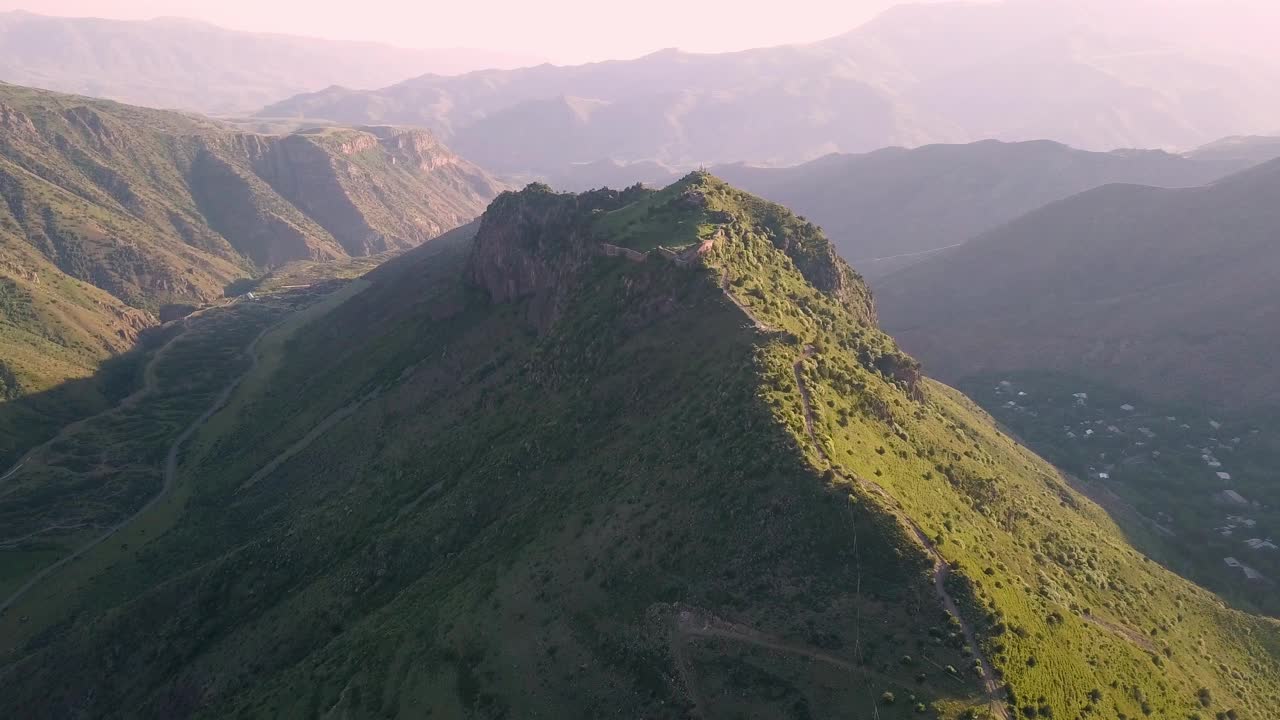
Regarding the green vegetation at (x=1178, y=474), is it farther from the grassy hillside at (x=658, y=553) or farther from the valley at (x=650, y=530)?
the grassy hillside at (x=658, y=553)

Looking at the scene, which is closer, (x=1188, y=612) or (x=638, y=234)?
(x=1188, y=612)

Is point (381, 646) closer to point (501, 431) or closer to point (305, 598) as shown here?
point (305, 598)

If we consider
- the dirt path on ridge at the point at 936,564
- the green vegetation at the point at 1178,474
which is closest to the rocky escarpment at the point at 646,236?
the dirt path on ridge at the point at 936,564

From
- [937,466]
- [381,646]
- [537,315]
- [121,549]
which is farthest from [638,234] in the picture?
[121,549]

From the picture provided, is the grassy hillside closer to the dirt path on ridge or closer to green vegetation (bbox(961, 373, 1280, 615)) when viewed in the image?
the dirt path on ridge

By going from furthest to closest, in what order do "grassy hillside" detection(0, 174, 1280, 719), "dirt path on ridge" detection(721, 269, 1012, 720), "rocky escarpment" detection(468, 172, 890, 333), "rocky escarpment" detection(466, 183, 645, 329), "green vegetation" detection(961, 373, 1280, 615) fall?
"rocky escarpment" detection(466, 183, 645, 329), "green vegetation" detection(961, 373, 1280, 615), "rocky escarpment" detection(468, 172, 890, 333), "grassy hillside" detection(0, 174, 1280, 719), "dirt path on ridge" detection(721, 269, 1012, 720)

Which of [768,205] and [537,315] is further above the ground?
[768,205]

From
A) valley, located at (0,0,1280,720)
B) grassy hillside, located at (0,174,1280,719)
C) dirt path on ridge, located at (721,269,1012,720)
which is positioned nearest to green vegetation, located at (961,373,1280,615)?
valley, located at (0,0,1280,720)

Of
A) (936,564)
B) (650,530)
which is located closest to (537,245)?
(650,530)
